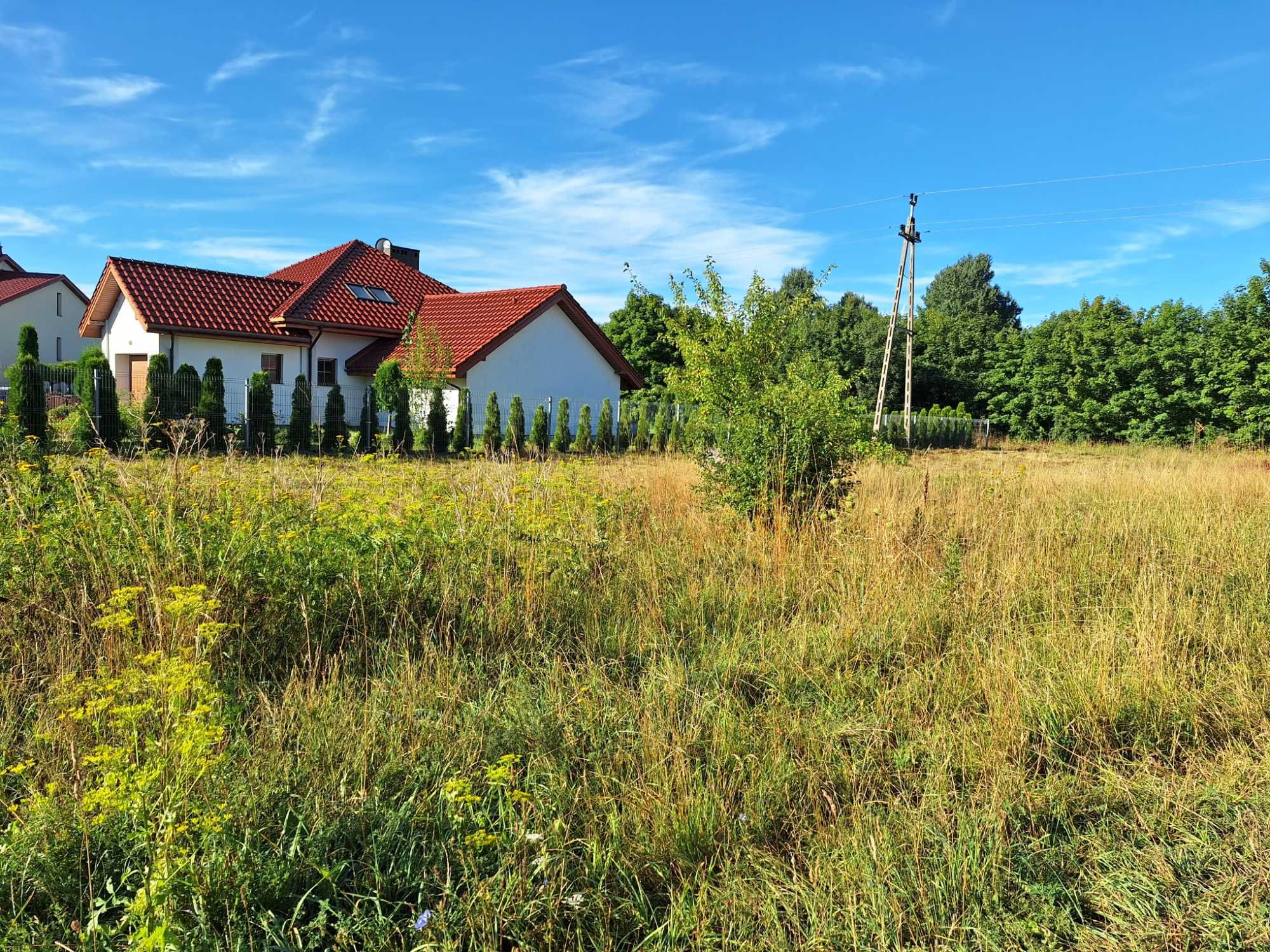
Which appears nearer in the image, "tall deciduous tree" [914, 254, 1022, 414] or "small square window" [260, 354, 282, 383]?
"small square window" [260, 354, 282, 383]

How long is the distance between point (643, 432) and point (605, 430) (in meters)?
10.5

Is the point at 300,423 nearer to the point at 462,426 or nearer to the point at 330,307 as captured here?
the point at 462,426

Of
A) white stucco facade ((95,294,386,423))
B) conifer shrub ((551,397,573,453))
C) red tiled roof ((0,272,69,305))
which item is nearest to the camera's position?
conifer shrub ((551,397,573,453))

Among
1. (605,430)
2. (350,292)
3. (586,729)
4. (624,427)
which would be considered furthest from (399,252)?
(586,729)

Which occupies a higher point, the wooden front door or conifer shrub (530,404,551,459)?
the wooden front door

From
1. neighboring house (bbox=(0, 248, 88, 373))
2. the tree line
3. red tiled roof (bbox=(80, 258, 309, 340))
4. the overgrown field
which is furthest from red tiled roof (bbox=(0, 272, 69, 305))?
the overgrown field

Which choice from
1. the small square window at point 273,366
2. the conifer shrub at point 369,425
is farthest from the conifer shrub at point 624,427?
the small square window at point 273,366

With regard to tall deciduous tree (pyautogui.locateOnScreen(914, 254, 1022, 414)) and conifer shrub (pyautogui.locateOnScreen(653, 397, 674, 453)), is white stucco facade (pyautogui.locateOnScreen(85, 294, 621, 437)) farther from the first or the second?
tall deciduous tree (pyautogui.locateOnScreen(914, 254, 1022, 414))

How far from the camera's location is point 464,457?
19.9 metres

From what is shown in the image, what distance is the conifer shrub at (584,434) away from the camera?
24.4 meters

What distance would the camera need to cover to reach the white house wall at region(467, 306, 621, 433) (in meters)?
25.0

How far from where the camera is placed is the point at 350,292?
2755 cm

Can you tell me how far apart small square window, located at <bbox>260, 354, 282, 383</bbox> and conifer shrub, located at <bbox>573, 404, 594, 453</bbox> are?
30.4 feet

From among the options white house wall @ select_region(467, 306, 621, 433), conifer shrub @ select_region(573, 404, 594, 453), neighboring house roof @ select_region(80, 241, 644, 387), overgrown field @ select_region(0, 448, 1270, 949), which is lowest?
overgrown field @ select_region(0, 448, 1270, 949)
